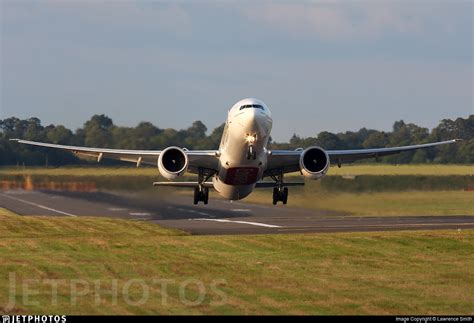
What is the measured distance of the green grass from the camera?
174 feet

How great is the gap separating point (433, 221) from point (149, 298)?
31.1 meters

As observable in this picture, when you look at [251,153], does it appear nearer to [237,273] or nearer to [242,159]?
[242,159]

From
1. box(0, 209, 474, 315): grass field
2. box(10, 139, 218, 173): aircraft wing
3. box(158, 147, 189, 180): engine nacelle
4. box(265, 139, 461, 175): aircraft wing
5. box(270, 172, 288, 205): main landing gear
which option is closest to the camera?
box(0, 209, 474, 315): grass field

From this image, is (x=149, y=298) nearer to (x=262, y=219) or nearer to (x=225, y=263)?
(x=225, y=263)

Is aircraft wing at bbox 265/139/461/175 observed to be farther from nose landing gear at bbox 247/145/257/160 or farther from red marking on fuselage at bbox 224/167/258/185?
nose landing gear at bbox 247/145/257/160

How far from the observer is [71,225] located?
45.8 meters

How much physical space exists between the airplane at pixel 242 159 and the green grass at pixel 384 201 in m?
5.58

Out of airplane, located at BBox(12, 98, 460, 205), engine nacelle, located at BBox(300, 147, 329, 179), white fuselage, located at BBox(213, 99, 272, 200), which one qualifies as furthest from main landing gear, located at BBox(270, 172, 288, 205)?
engine nacelle, located at BBox(300, 147, 329, 179)

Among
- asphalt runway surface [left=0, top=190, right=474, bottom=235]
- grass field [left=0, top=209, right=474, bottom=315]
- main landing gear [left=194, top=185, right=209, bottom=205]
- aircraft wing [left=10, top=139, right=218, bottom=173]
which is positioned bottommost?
grass field [left=0, top=209, right=474, bottom=315]

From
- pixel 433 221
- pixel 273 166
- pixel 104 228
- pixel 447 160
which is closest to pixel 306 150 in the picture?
pixel 273 166

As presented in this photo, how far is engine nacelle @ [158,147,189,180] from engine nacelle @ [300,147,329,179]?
196 inches

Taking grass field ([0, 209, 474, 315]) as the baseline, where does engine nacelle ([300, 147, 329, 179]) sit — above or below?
above

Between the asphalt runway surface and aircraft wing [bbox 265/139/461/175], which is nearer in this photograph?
aircraft wing [bbox 265/139/461/175]

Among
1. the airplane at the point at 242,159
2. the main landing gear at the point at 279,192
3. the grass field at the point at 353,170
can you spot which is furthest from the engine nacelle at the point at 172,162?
the grass field at the point at 353,170
